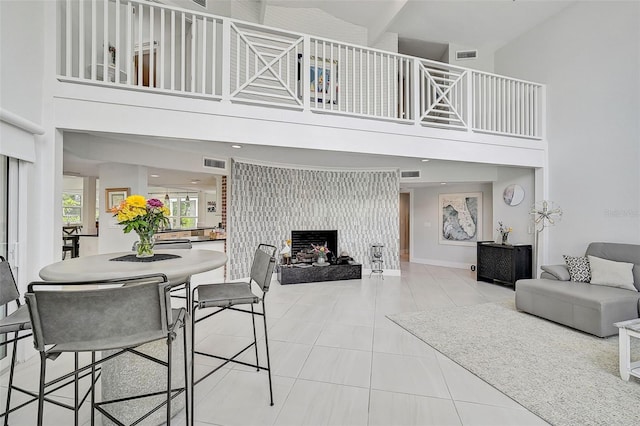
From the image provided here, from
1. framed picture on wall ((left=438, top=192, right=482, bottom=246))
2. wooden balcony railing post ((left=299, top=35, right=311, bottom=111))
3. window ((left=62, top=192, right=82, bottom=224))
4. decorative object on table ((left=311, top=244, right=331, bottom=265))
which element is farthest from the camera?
window ((left=62, top=192, right=82, bottom=224))

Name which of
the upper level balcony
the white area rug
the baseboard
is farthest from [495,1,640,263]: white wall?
the baseboard

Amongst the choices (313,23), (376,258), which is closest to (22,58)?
(313,23)

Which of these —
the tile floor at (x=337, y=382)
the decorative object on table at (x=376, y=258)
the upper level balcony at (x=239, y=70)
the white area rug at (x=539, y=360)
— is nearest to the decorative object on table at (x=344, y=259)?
the decorative object on table at (x=376, y=258)

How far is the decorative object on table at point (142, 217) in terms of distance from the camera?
2.12 meters

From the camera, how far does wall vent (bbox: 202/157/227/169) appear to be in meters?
5.41

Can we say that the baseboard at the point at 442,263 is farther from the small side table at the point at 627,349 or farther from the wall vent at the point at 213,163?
the wall vent at the point at 213,163

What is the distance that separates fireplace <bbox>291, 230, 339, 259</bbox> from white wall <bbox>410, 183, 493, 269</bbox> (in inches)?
122

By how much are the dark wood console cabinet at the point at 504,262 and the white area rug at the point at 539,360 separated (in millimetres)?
1625

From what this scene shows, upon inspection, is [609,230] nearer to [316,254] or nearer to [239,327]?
[316,254]

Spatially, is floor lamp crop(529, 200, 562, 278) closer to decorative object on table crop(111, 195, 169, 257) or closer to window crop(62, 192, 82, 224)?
decorative object on table crop(111, 195, 169, 257)

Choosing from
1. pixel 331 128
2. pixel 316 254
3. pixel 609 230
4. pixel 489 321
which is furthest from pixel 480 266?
pixel 331 128

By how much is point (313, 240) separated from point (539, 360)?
4656 mm

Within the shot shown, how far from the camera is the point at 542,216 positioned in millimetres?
5238

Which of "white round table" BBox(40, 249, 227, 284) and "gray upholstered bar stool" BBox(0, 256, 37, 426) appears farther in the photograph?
"gray upholstered bar stool" BBox(0, 256, 37, 426)
